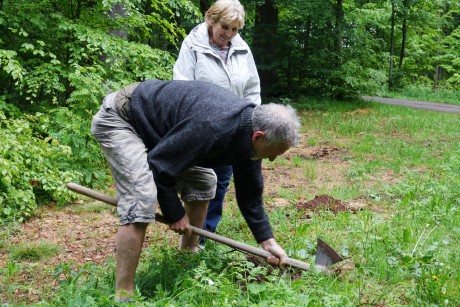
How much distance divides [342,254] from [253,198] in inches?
36.5

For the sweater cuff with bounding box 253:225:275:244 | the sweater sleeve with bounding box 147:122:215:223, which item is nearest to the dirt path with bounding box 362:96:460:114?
the sweater cuff with bounding box 253:225:275:244

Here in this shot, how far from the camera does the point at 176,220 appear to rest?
3283 mm

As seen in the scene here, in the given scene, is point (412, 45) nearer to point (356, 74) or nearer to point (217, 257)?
point (356, 74)

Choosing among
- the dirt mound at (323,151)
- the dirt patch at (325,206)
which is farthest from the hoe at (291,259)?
the dirt mound at (323,151)

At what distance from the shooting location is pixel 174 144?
2.95 meters

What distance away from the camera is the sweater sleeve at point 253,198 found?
3414 millimetres

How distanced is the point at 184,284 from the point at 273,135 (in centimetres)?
109

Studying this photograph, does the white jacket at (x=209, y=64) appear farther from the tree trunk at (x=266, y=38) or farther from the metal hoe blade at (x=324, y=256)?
the tree trunk at (x=266, y=38)

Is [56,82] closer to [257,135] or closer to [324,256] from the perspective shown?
[257,135]

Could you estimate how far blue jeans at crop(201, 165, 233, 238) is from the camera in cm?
423

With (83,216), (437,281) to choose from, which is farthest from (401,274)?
(83,216)

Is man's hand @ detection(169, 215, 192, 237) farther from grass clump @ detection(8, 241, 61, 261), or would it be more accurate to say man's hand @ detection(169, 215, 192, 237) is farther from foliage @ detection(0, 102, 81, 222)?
foliage @ detection(0, 102, 81, 222)

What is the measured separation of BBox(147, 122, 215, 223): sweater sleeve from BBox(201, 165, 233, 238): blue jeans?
3.49 feet

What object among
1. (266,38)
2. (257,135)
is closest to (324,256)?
(257,135)
